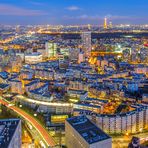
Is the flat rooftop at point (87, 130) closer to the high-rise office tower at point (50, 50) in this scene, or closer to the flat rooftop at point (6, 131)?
the flat rooftop at point (6, 131)

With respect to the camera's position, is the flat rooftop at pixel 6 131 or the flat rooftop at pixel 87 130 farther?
the flat rooftop at pixel 87 130

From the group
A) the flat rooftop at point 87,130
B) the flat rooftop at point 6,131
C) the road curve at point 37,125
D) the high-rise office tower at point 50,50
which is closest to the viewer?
the flat rooftop at point 6,131

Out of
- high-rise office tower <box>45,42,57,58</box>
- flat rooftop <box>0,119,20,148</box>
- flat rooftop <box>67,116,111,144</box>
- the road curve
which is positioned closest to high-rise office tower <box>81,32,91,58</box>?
high-rise office tower <box>45,42,57,58</box>

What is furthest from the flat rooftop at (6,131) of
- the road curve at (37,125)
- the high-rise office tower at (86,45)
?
the high-rise office tower at (86,45)

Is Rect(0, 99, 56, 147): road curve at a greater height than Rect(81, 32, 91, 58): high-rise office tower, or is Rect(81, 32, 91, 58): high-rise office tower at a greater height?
Rect(81, 32, 91, 58): high-rise office tower

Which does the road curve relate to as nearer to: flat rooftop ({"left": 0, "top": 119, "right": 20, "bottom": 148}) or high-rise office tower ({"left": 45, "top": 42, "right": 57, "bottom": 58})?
flat rooftop ({"left": 0, "top": 119, "right": 20, "bottom": 148})

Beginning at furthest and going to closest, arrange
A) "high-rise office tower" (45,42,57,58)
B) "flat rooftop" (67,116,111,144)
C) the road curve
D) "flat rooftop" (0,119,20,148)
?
1. "high-rise office tower" (45,42,57,58)
2. the road curve
3. "flat rooftop" (67,116,111,144)
4. "flat rooftop" (0,119,20,148)

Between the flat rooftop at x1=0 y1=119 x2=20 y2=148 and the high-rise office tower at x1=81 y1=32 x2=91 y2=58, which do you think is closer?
the flat rooftop at x1=0 y1=119 x2=20 y2=148

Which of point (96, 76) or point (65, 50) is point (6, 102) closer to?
point (96, 76)

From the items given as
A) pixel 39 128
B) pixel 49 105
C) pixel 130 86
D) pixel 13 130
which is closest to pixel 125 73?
pixel 130 86
